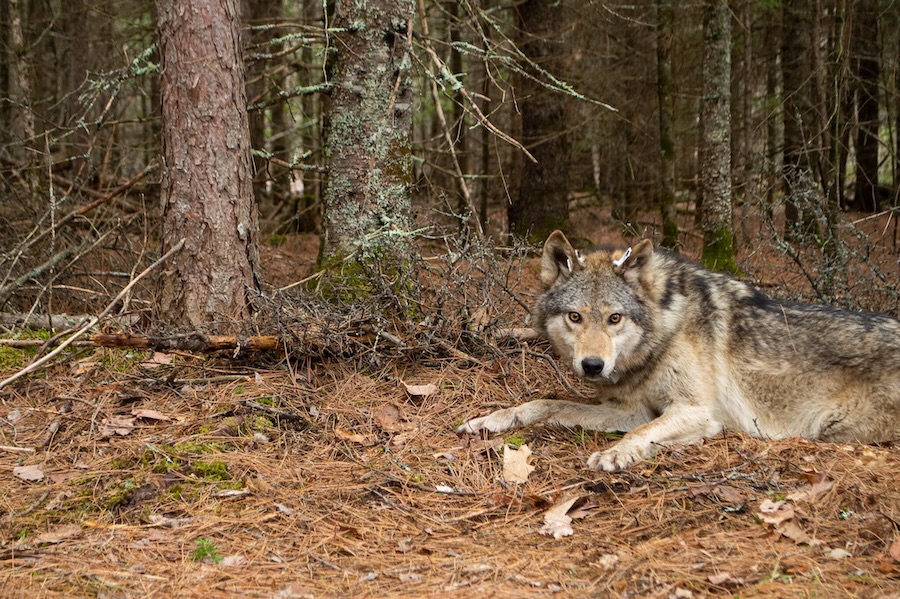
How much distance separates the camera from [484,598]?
3221 millimetres

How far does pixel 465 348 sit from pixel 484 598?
126 inches

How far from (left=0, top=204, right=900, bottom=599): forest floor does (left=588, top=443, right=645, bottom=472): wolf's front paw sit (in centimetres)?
9

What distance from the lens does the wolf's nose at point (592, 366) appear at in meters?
4.83

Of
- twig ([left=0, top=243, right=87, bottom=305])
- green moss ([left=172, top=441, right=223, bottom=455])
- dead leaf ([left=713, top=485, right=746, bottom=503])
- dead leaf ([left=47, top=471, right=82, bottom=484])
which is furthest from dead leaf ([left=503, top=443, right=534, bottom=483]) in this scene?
twig ([left=0, top=243, right=87, bottom=305])

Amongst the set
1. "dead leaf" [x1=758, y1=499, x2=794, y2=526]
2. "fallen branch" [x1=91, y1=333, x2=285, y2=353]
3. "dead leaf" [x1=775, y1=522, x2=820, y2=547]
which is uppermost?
"fallen branch" [x1=91, y1=333, x2=285, y2=353]

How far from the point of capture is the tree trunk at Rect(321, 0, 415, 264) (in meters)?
6.60

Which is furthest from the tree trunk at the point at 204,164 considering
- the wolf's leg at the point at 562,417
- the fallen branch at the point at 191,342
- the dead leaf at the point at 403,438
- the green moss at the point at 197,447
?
the wolf's leg at the point at 562,417

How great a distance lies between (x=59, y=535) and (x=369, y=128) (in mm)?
4283

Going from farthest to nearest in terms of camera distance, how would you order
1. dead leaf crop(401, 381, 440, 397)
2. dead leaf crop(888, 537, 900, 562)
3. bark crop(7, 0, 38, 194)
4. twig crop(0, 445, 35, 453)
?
bark crop(7, 0, 38, 194)
dead leaf crop(401, 381, 440, 397)
twig crop(0, 445, 35, 453)
dead leaf crop(888, 537, 900, 562)

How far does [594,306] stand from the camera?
5.14 meters

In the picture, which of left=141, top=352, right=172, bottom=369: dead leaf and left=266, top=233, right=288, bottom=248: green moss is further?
left=266, top=233, right=288, bottom=248: green moss

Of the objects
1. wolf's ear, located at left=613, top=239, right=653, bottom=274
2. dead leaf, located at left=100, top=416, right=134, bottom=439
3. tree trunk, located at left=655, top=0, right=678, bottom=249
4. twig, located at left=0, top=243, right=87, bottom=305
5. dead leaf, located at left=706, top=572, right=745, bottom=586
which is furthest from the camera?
tree trunk, located at left=655, top=0, right=678, bottom=249

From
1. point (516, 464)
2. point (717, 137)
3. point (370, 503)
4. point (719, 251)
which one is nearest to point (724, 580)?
point (516, 464)

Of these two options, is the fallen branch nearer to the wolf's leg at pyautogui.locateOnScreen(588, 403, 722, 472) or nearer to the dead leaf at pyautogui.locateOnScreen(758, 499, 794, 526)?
the wolf's leg at pyautogui.locateOnScreen(588, 403, 722, 472)
